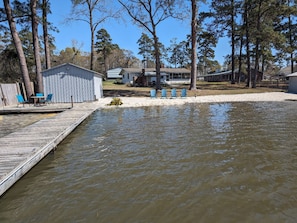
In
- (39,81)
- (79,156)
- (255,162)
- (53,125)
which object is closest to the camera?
(255,162)

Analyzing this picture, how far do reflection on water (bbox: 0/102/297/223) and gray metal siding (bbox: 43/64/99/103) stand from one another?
9.53m

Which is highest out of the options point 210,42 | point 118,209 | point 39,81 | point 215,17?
point 215,17

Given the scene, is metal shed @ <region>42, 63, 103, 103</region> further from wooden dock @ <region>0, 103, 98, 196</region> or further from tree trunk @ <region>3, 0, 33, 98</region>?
wooden dock @ <region>0, 103, 98, 196</region>

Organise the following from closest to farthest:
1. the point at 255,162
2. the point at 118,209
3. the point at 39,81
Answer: the point at 118,209 → the point at 255,162 → the point at 39,81

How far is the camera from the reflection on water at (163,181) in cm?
331

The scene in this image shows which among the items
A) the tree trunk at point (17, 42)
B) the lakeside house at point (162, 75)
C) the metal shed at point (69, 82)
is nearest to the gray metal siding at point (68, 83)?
the metal shed at point (69, 82)

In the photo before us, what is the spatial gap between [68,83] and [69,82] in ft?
0.34

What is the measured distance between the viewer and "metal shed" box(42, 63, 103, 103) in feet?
53.1

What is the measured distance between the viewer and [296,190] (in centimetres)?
384

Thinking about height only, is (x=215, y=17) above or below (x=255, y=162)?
above

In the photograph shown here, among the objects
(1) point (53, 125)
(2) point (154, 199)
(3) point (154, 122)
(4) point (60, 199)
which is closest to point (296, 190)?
(2) point (154, 199)

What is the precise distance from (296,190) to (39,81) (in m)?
17.4

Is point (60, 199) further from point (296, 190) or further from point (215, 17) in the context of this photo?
point (215, 17)

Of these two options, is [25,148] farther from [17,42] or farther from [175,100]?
[175,100]
